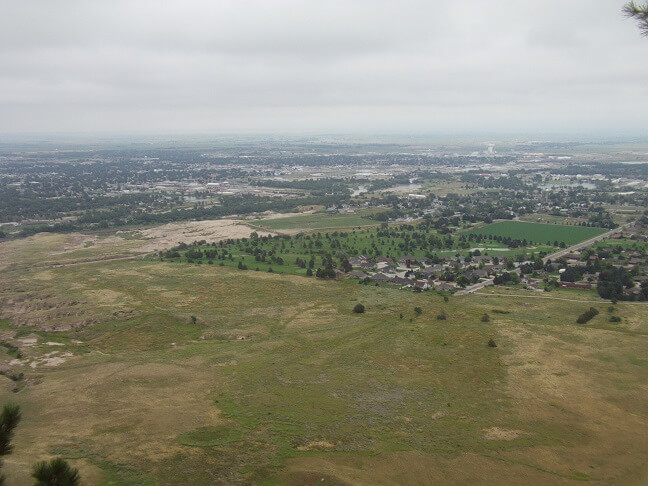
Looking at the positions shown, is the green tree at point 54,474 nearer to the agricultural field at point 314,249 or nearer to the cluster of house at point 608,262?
the agricultural field at point 314,249

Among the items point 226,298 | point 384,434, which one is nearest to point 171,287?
point 226,298

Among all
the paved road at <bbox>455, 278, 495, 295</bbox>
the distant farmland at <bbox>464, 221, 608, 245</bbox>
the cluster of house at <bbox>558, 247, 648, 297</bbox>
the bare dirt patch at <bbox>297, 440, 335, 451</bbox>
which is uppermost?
the distant farmland at <bbox>464, 221, 608, 245</bbox>

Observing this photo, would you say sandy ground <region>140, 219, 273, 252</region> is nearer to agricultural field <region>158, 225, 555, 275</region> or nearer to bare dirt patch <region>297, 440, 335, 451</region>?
agricultural field <region>158, 225, 555, 275</region>

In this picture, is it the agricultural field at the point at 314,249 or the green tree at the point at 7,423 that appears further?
the agricultural field at the point at 314,249

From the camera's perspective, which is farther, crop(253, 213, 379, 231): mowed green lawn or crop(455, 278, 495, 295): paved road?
crop(253, 213, 379, 231): mowed green lawn

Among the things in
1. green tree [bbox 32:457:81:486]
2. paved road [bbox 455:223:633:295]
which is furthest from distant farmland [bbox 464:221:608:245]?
green tree [bbox 32:457:81:486]

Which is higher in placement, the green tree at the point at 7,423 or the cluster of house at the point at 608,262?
the green tree at the point at 7,423

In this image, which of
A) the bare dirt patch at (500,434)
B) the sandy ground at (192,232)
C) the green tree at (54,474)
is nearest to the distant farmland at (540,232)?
the sandy ground at (192,232)
